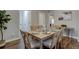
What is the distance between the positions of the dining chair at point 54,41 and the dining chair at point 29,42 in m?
0.13

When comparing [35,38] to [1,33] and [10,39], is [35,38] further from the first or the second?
[1,33]

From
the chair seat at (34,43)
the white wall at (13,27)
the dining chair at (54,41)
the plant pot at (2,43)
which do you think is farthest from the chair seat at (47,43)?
the plant pot at (2,43)

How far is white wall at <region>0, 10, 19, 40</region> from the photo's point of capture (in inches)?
69.5

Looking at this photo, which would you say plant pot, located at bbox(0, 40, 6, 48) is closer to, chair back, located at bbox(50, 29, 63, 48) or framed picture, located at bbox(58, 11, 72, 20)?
chair back, located at bbox(50, 29, 63, 48)

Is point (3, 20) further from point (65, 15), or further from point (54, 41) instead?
point (65, 15)

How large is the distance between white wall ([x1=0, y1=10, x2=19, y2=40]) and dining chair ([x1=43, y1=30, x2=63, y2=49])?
1.61 ft

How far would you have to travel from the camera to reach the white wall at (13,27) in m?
1.77

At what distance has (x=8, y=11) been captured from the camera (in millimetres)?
1766

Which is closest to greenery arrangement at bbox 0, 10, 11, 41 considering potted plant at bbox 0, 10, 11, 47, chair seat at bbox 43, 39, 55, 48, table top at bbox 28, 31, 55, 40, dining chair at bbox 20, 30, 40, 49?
potted plant at bbox 0, 10, 11, 47

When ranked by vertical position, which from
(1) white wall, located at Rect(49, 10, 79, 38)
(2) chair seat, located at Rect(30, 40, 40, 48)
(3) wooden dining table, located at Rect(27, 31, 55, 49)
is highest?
(1) white wall, located at Rect(49, 10, 79, 38)

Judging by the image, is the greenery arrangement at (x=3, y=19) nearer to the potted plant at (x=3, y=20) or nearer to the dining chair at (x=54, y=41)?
the potted plant at (x=3, y=20)

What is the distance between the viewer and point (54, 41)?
5.98ft

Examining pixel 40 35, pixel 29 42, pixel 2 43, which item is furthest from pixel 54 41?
pixel 2 43
